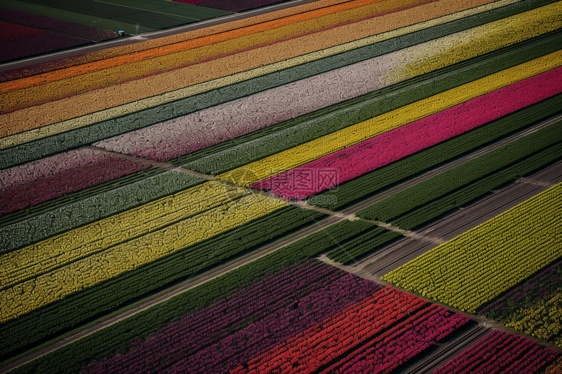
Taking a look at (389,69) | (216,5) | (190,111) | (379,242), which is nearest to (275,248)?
(379,242)

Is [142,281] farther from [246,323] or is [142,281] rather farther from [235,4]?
[235,4]

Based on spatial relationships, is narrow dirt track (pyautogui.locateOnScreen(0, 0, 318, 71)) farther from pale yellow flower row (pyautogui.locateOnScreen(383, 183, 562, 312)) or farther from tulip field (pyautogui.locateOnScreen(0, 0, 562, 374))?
pale yellow flower row (pyautogui.locateOnScreen(383, 183, 562, 312))

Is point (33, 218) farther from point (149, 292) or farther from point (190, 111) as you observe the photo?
point (190, 111)

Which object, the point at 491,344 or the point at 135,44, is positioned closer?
the point at 491,344

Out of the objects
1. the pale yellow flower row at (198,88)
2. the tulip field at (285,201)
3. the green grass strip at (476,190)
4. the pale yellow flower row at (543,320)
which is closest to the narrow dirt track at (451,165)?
the tulip field at (285,201)

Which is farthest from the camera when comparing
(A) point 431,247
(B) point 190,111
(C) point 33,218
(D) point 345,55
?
(D) point 345,55

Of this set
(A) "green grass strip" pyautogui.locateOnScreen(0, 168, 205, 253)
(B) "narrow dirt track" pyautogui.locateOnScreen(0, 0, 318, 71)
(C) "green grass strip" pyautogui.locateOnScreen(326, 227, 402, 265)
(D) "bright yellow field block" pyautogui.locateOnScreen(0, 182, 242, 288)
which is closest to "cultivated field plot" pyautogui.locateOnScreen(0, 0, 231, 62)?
(B) "narrow dirt track" pyautogui.locateOnScreen(0, 0, 318, 71)

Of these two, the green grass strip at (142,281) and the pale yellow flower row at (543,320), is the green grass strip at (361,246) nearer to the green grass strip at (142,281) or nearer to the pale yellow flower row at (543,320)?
the green grass strip at (142,281)

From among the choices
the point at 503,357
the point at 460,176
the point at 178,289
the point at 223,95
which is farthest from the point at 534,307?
the point at 223,95
